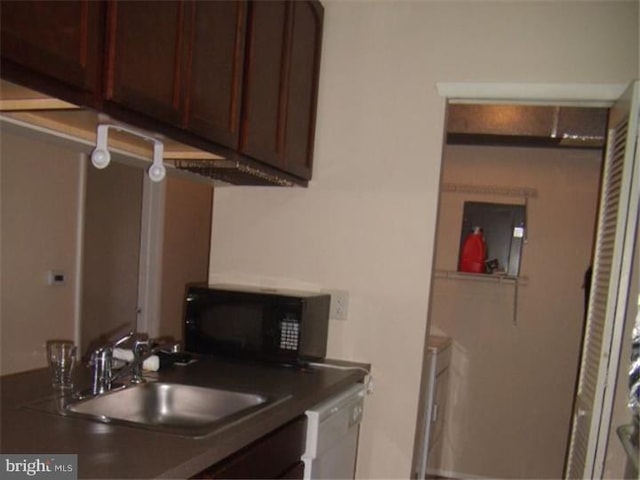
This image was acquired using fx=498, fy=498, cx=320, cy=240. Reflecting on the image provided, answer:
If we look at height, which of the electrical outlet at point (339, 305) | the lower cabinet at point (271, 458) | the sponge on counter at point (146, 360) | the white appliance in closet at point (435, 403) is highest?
the electrical outlet at point (339, 305)

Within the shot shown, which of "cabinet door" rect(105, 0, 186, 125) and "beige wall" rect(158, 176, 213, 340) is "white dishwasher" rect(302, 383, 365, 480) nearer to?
"cabinet door" rect(105, 0, 186, 125)

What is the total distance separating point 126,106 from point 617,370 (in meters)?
1.67

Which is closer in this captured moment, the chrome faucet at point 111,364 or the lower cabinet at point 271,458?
the lower cabinet at point 271,458

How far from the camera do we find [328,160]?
2129 mm

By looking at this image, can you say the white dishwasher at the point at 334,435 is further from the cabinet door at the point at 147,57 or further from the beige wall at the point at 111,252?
the beige wall at the point at 111,252

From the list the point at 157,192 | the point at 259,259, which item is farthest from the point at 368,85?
the point at 157,192

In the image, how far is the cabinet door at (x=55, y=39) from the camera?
2.83 feet

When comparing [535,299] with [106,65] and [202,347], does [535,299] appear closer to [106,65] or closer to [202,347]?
[202,347]

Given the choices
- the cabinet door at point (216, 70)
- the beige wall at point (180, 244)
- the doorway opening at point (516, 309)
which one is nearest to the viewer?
the cabinet door at point (216, 70)

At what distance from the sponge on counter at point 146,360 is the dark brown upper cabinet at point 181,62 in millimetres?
750

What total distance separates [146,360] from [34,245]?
5.48 feet

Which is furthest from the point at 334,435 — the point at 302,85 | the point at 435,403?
the point at 302,85

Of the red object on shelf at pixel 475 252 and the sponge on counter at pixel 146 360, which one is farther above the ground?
the red object on shelf at pixel 475 252

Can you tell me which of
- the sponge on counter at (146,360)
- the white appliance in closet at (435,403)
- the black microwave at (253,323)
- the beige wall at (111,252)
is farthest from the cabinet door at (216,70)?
the beige wall at (111,252)
